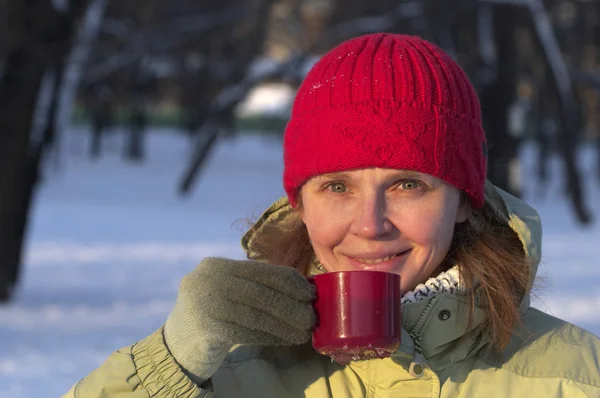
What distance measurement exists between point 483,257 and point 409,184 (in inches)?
11.0

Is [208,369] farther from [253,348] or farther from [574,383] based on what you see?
[574,383]

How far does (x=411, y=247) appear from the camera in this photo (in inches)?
86.7

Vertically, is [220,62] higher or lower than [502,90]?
higher

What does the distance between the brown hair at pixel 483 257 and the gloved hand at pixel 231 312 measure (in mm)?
428

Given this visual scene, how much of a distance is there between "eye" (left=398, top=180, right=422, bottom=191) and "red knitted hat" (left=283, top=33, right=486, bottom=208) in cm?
4

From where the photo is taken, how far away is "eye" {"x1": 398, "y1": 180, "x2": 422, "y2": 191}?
2227 mm

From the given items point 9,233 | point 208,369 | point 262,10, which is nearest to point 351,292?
point 208,369

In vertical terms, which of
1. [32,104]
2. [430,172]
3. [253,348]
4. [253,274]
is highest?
[32,104]

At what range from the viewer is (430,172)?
7.36 ft

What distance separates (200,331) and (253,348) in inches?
14.1

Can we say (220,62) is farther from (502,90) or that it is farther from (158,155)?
(502,90)

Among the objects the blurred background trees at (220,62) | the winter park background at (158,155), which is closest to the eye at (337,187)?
the winter park background at (158,155)

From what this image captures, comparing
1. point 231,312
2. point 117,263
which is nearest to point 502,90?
point 117,263

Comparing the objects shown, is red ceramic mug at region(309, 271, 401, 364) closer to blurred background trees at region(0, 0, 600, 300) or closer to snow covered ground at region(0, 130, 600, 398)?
snow covered ground at region(0, 130, 600, 398)
